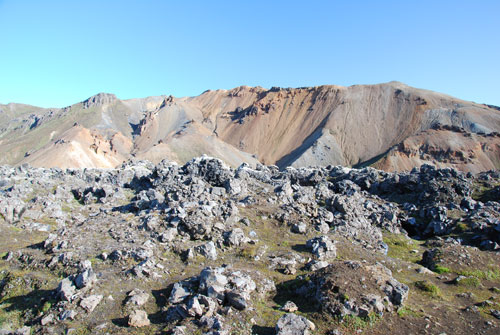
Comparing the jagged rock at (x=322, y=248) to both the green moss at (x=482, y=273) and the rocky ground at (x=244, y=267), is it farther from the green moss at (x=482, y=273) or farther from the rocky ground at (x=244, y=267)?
the green moss at (x=482, y=273)

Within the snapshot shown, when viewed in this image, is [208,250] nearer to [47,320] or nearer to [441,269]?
[47,320]

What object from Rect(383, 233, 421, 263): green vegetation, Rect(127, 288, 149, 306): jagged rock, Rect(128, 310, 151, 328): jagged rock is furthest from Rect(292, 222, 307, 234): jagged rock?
Rect(128, 310, 151, 328): jagged rock

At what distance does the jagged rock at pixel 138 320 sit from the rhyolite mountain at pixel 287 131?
288 feet

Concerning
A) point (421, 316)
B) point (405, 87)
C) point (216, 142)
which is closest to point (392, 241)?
point (421, 316)

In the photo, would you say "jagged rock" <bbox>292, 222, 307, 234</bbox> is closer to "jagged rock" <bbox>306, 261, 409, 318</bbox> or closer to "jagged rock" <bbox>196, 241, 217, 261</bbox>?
"jagged rock" <bbox>196, 241, 217, 261</bbox>

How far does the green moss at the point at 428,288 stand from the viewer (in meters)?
16.1

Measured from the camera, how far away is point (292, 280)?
15969 mm

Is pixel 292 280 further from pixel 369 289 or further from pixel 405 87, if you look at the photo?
pixel 405 87

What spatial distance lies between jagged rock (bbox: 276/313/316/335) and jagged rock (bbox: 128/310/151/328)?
192 inches

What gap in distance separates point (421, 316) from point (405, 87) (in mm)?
136040

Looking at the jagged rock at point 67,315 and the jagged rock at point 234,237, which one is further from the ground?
the jagged rock at point 234,237

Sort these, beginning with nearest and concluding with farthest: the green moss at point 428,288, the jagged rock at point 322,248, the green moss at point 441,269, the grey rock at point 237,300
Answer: the grey rock at point 237,300, the green moss at point 428,288, the jagged rock at point 322,248, the green moss at point 441,269

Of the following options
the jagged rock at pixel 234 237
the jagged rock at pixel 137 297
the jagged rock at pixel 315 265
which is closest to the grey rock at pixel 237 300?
the jagged rock at pixel 137 297

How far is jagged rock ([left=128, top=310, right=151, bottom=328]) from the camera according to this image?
477 inches
